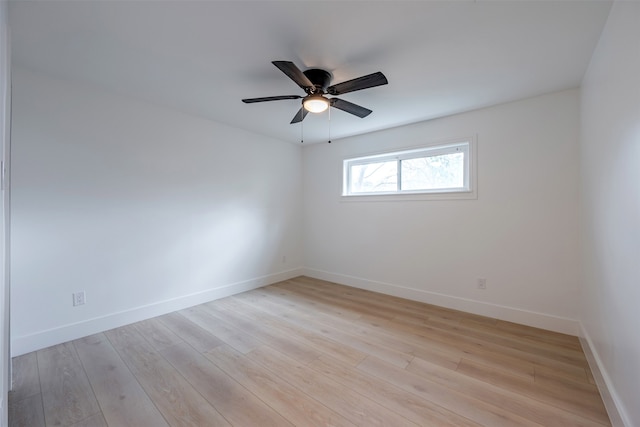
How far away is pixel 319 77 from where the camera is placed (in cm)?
204

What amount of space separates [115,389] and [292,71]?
93.3 inches

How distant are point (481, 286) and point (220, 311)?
9.55 ft

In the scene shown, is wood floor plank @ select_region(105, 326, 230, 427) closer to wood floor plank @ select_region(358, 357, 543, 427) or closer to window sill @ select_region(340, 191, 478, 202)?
wood floor plank @ select_region(358, 357, 543, 427)

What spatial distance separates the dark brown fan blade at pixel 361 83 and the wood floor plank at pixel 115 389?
2.37 m

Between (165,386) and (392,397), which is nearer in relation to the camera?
(392,397)

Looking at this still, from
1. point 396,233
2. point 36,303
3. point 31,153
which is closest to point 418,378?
point 396,233

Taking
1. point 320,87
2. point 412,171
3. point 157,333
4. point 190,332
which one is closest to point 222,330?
point 190,332

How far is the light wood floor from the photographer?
57.9 inches

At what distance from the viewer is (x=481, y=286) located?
2818mm

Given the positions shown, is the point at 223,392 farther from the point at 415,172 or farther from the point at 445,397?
the point at 415,172

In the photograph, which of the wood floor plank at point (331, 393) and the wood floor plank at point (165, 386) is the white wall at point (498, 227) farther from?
the wood floor plank at point (165, 386)

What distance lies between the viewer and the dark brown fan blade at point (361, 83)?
1.74 metres

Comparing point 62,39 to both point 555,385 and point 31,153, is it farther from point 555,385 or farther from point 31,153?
point 555,385

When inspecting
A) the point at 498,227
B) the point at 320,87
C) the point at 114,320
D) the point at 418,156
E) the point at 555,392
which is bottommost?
the point at 555,392
